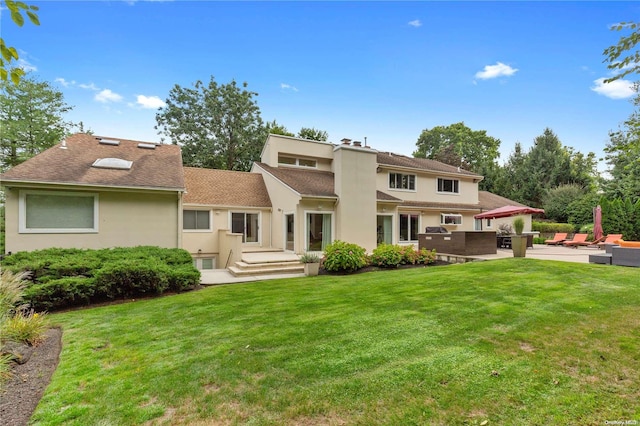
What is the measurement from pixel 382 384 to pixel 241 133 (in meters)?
33.8

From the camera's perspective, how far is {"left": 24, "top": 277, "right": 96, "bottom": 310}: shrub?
23.7ft

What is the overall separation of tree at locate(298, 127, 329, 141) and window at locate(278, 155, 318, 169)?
1624 cm

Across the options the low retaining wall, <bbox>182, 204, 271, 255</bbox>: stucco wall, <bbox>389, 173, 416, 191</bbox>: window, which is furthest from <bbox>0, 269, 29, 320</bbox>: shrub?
<bbox>389, 173, 416, 191</bbox>: window

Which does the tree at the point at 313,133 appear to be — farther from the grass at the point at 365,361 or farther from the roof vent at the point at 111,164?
the grass at the point at 365,361

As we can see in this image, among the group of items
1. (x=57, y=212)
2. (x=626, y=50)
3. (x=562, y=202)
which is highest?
(x=626, y=50)

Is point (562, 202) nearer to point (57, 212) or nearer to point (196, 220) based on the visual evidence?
point (196, 220)

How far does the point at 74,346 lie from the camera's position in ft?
16.6

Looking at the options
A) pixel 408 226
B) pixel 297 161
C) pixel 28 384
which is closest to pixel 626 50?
pixel 28 384

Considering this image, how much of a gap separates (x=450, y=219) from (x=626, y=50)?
2008cm

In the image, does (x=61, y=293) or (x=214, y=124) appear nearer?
(x=61, y=293)

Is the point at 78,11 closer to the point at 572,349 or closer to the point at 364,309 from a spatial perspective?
the point at 364,309

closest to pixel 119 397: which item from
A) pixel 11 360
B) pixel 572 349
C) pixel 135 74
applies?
pixel 11 360

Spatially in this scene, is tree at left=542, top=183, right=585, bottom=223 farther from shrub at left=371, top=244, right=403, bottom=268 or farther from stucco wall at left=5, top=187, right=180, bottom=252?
stucco wall at left=5, top=187, right=180, bottom=252

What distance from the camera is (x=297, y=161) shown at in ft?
66.5
